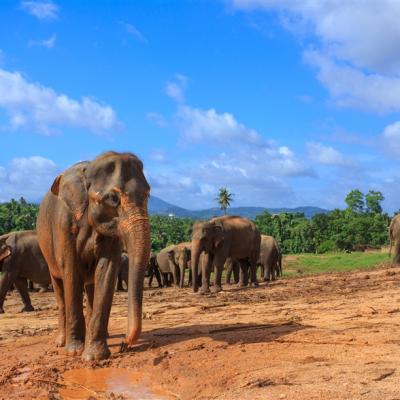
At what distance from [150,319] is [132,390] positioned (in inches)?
222

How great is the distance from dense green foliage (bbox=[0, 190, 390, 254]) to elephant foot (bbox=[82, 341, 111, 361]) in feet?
160

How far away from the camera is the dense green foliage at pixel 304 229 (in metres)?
59.1

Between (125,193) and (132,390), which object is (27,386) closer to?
(132,390)

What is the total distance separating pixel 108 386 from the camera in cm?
699

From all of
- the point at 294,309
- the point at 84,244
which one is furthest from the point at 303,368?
the point at 294,309

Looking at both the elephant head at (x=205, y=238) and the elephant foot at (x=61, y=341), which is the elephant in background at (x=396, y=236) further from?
Answer: the elephant foot at (x=61, y=341)

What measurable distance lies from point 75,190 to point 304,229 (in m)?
59.2

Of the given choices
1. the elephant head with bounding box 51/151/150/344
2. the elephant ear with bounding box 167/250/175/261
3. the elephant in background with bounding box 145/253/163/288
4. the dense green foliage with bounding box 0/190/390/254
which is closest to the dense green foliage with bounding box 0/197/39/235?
the dense green foliage with bounding box 0/190/390/254

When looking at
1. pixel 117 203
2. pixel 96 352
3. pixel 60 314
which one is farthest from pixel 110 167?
pixel 60 314

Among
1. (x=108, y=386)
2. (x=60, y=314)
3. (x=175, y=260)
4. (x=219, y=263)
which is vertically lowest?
(x=108, y=386)

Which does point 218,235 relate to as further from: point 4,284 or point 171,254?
point 171,254

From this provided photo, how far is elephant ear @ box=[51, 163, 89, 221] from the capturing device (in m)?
8.48

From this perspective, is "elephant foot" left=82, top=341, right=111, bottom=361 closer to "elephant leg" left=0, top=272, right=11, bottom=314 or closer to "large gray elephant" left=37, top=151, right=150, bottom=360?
"large gray elephant" left=37, top=151, right=150, bottom=360

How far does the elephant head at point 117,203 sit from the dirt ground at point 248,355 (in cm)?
119
